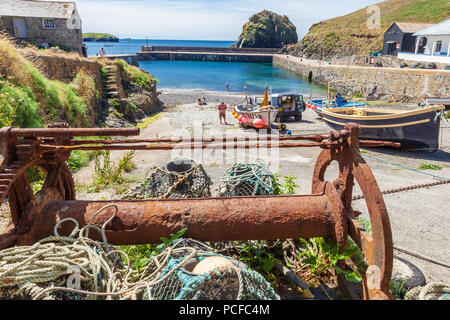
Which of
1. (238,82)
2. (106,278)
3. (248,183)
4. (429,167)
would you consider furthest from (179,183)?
(238,82)

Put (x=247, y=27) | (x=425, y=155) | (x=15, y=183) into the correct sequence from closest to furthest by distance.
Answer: (x=15, y=183) → (x=425, y=155) → (x=247, y=27)

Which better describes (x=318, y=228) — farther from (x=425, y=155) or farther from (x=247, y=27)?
(x=247, y=27)

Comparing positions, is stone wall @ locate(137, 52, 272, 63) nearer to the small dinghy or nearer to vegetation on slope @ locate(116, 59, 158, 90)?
vegetation on slope @ locate(116, 59, 158, 90)

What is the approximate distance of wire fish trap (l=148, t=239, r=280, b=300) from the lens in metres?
2.32

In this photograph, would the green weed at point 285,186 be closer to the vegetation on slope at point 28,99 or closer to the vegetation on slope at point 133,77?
the vegetation on slope at point 28,99

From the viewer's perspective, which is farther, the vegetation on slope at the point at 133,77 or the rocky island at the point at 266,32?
the rocky island at the point at 266,32

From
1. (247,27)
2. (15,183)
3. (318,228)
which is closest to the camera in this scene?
(15,183)

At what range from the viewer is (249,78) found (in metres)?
61.3

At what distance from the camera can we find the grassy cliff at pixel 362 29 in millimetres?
58000

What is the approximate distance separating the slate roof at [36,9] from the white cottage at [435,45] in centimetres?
4038

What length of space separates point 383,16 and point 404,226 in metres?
→ 78.5

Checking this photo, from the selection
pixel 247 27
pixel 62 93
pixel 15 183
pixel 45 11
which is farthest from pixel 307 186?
pixel 247 27

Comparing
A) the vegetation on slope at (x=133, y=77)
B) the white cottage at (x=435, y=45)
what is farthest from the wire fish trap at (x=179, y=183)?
the white cottage at (x=435, y=45)

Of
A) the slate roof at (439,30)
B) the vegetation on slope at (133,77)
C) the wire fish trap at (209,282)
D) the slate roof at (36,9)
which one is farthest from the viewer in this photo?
the slate roof at (439,30)
